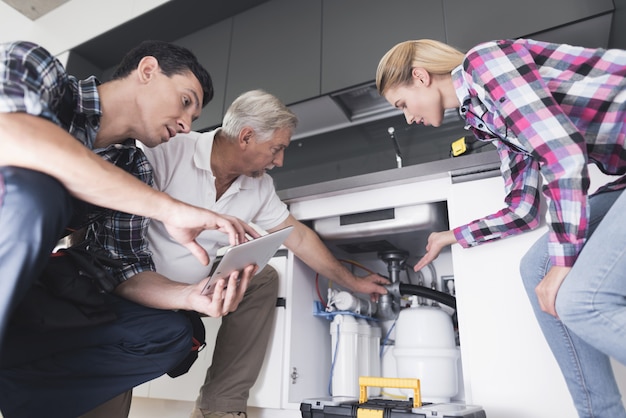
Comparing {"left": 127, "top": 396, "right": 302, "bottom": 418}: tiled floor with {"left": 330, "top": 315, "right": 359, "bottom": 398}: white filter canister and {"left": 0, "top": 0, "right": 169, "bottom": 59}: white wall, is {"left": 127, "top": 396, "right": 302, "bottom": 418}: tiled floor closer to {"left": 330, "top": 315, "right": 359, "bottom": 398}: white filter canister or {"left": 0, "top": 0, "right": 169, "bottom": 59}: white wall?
{"left": 330, "top": 315, "right": 359, "bottom": 398}: white filter canister

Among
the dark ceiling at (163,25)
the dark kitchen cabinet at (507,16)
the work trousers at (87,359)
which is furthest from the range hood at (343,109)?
the work trousers at (87,359)

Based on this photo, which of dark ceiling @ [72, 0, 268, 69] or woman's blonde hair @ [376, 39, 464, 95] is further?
dark ceiling @ [72, 0, 268, 69]

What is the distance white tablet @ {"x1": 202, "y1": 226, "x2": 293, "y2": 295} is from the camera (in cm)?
83

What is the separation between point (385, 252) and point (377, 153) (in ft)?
2.73

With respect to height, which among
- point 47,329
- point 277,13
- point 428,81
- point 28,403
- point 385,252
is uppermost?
point 277,13

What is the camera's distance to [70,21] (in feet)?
9.32

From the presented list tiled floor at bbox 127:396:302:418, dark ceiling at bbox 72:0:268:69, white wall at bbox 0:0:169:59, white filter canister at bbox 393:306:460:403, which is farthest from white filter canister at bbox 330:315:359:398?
white wall at bbox 0:0:169:59

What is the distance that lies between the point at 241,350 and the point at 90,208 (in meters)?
0.60

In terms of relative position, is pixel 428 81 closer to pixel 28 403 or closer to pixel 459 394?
pixel 459 394

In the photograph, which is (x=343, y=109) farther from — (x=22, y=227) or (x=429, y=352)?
(x=22, y=227)

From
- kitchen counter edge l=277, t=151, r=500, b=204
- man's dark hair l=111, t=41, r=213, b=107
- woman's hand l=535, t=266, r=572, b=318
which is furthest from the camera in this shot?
kitchen counter edge l=277, t=151, r=500, b=204

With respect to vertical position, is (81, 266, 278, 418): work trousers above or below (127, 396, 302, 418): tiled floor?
above

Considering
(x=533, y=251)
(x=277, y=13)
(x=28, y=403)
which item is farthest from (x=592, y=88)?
(x=277, y=13)

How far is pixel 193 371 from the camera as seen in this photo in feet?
4.63
